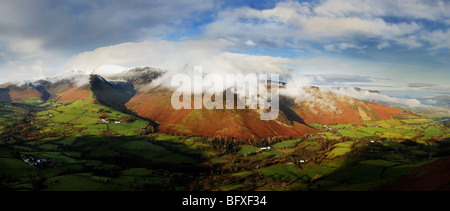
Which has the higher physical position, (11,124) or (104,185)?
(11,124)

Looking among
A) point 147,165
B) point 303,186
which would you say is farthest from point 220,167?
point 303,186

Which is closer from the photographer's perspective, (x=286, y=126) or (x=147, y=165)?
(x=147, y=165)

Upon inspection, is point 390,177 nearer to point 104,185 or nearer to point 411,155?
point 411,155
